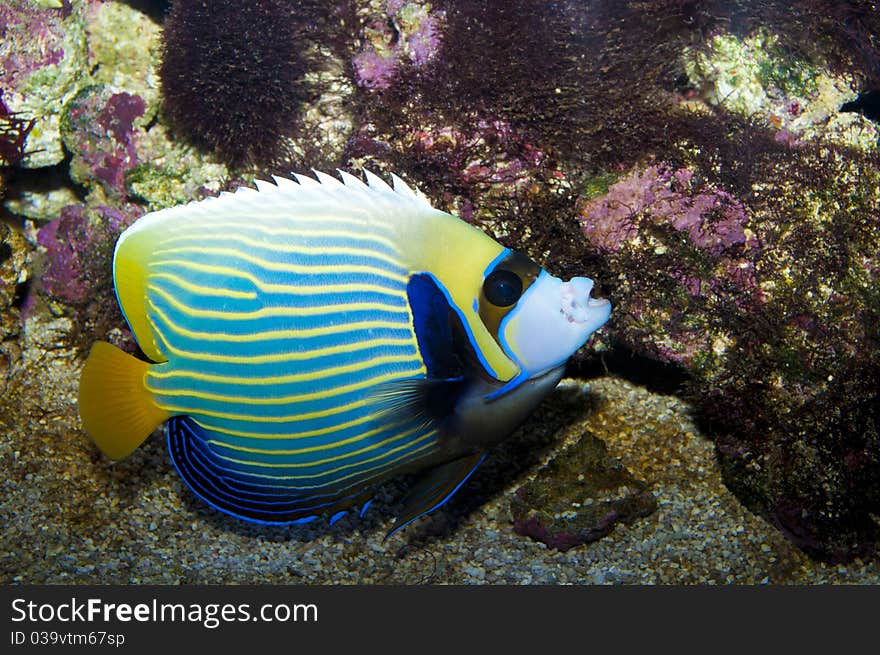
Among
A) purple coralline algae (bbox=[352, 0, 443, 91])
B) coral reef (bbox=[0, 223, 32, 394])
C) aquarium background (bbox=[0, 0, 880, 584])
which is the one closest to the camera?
aquarium background (bbox=[0, 0, 880, 584])

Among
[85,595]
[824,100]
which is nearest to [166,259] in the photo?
[85,595]

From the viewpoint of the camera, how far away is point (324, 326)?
157cm

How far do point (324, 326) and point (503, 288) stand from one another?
1.51 feet

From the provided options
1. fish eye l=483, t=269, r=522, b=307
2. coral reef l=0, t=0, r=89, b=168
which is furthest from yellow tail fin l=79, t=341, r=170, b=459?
coral reef l=0, t=0, r=89, b=168

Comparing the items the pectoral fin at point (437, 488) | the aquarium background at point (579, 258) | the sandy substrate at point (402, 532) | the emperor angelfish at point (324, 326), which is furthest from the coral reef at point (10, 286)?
the pectoral fin at point (437, 488)

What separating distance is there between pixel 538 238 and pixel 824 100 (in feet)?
6.30

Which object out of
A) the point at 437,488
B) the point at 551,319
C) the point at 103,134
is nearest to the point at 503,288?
the point at 551,319

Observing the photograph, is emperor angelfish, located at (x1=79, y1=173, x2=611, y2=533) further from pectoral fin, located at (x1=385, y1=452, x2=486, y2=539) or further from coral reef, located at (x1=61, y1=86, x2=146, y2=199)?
coral reef, located at (x1=61, y1=86, x2=146, y2=199)

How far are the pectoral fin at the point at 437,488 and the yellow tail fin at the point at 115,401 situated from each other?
71 centimetres

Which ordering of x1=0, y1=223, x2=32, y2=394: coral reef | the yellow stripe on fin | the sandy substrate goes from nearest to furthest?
1. the yellow stripe on fin
2. the sandy substrate
3. x1=0, y1=223, x2=32, y2=394: coral reef

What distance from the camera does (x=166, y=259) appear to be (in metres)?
1.62

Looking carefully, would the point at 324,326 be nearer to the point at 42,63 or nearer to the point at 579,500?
the point at 579,500

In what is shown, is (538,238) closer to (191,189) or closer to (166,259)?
(166,259)

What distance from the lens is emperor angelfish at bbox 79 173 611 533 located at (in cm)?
157
